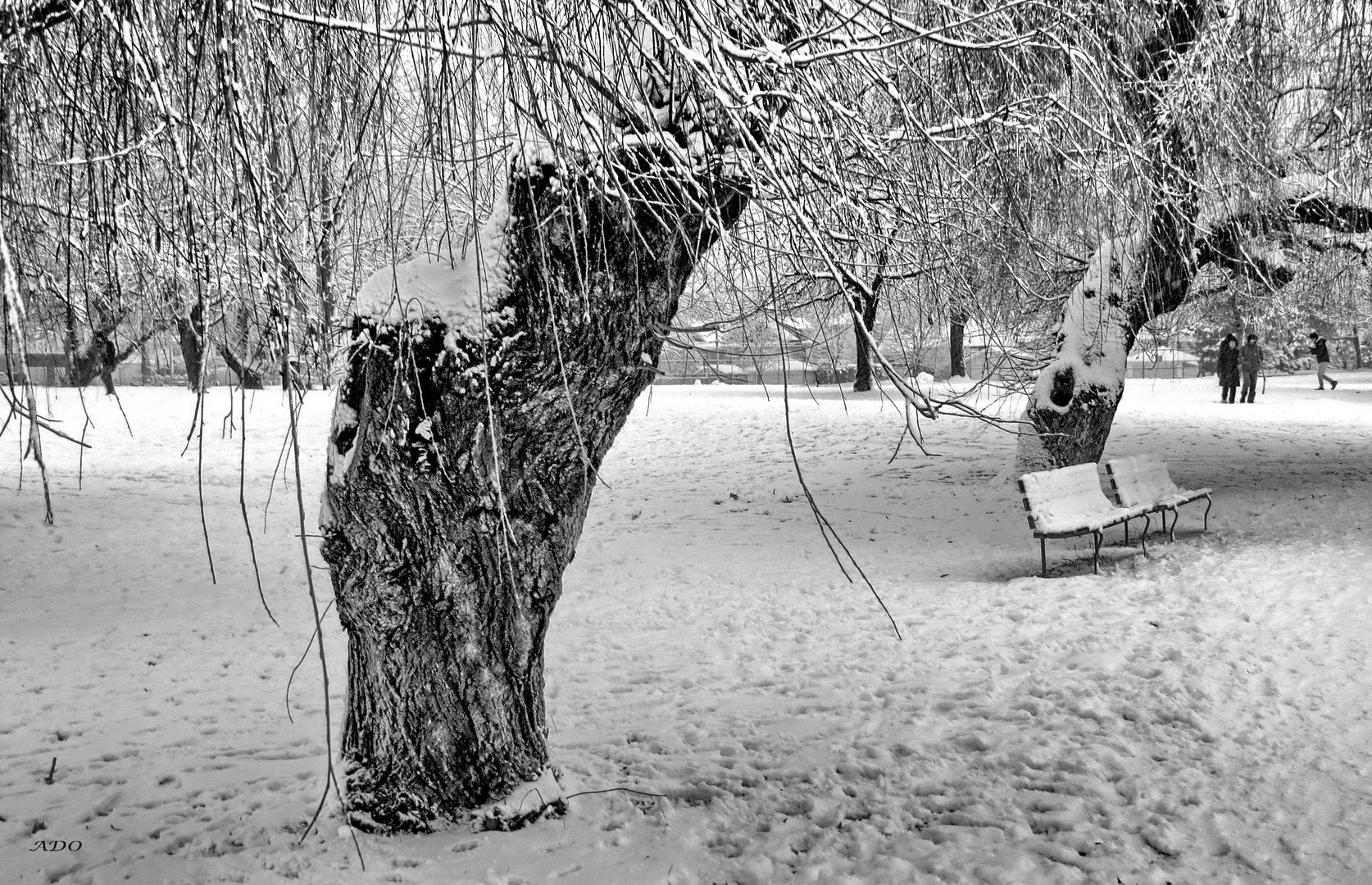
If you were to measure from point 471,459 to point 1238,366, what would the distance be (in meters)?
20.1

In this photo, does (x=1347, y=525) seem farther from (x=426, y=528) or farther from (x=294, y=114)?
(x=294, y=114)

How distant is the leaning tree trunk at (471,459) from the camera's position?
2777 mm

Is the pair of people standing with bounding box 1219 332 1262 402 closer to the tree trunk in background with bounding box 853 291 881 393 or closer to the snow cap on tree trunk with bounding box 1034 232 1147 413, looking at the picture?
the snow cap on tree trunk with bounding box 1034 232 1147 413

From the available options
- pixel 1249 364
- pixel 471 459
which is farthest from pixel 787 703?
pixel 1249 364

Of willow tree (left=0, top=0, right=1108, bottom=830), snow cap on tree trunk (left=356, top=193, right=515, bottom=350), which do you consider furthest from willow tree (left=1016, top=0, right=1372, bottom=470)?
snow cap on tree trunk (left=356, top=193, right=515, bottom=350)

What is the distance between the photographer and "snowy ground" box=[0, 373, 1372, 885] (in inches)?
120

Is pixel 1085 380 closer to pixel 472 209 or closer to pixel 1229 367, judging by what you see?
pixel 472 209

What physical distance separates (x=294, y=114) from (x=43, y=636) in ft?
17.8

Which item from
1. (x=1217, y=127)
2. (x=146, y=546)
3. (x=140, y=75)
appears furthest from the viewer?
(x=146, y=546)

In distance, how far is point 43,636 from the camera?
6.16 m

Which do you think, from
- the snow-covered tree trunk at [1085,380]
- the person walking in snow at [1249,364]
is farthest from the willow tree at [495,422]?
the person walking in snow at [1249,364]

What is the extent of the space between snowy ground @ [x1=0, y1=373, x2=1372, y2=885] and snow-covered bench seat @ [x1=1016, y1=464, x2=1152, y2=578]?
1.07ft

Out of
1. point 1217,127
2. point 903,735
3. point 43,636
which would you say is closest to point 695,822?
point 903,735

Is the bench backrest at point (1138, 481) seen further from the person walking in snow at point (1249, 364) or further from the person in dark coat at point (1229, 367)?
the person in dark coat at point (1229, 367)
